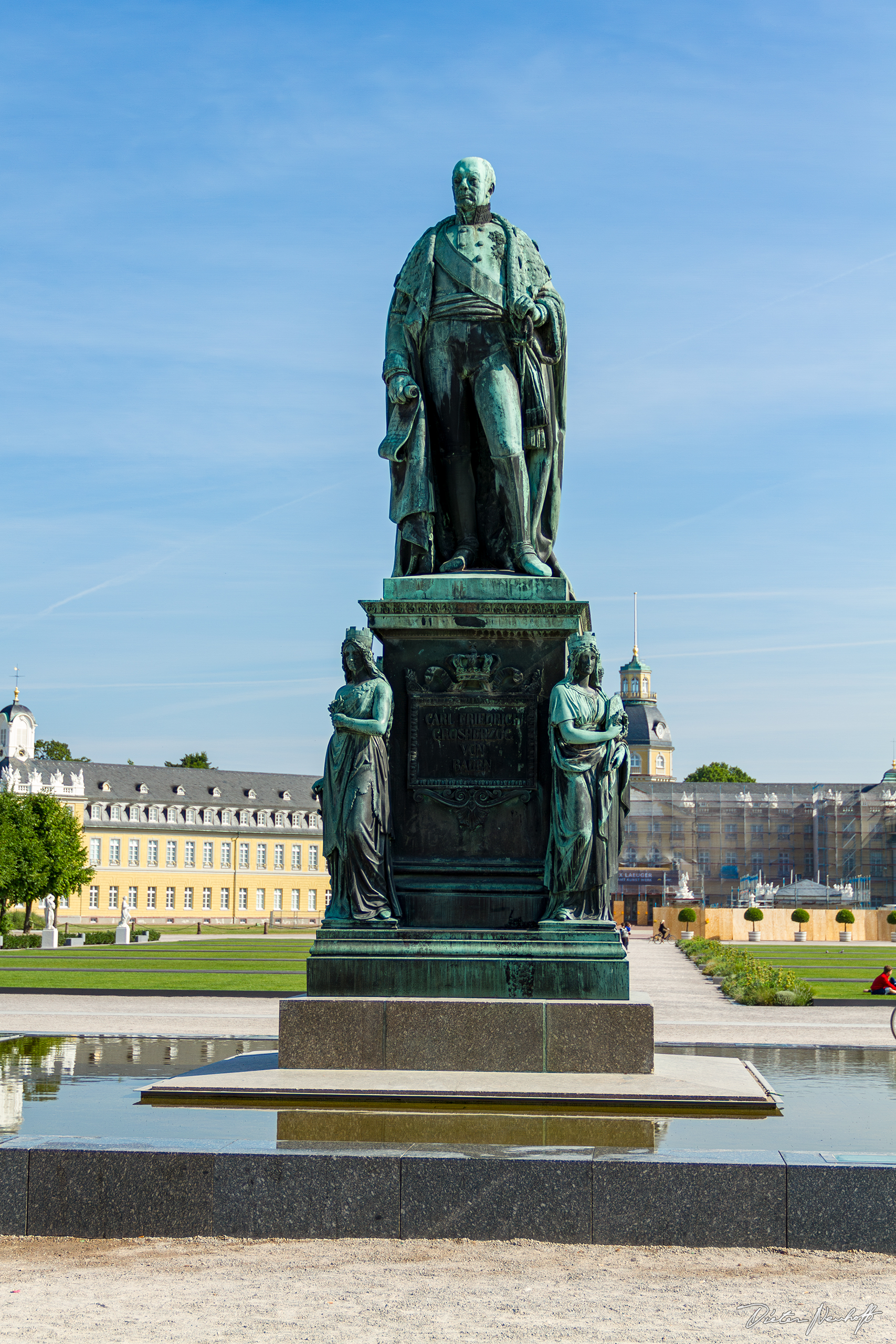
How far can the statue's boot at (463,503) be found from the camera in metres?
9.87

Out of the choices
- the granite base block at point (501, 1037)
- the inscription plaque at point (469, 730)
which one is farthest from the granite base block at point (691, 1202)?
the inscription plaque at point (469, 730)

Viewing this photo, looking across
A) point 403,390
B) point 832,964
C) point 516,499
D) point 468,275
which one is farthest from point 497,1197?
point 832,964

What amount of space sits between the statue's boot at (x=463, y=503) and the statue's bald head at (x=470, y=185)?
159cm

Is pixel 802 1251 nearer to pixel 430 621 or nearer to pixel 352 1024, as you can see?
pixel 352 1024

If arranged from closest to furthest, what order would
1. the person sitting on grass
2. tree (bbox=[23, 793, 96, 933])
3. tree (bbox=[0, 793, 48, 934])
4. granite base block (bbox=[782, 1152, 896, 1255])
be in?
granite base block (bbox=[782, 1152, 896, 1255]), the person sitting on grass, tree (bbox=[0, 793, 48, 934]), tree (bbox=[23, 793, 96, 933])

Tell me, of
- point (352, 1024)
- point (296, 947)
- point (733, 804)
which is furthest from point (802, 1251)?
point (733, 804)

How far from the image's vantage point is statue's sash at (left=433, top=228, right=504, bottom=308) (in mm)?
9625

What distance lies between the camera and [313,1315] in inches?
206

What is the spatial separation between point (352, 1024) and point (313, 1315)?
3009 mm

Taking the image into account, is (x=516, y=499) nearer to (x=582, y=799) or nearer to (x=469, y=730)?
(x=469, y=730)

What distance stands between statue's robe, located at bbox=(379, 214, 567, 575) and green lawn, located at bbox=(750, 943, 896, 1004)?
18023 mm

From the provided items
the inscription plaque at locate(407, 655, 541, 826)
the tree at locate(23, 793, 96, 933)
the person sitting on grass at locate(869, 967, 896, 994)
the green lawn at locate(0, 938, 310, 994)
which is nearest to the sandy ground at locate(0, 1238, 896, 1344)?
the inscription plaque at locate(407, 655, 541, 826)

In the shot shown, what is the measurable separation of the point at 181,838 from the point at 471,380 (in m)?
121

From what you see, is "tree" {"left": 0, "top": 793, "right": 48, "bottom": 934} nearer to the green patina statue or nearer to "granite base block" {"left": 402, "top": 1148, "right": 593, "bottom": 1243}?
the green patina statue
